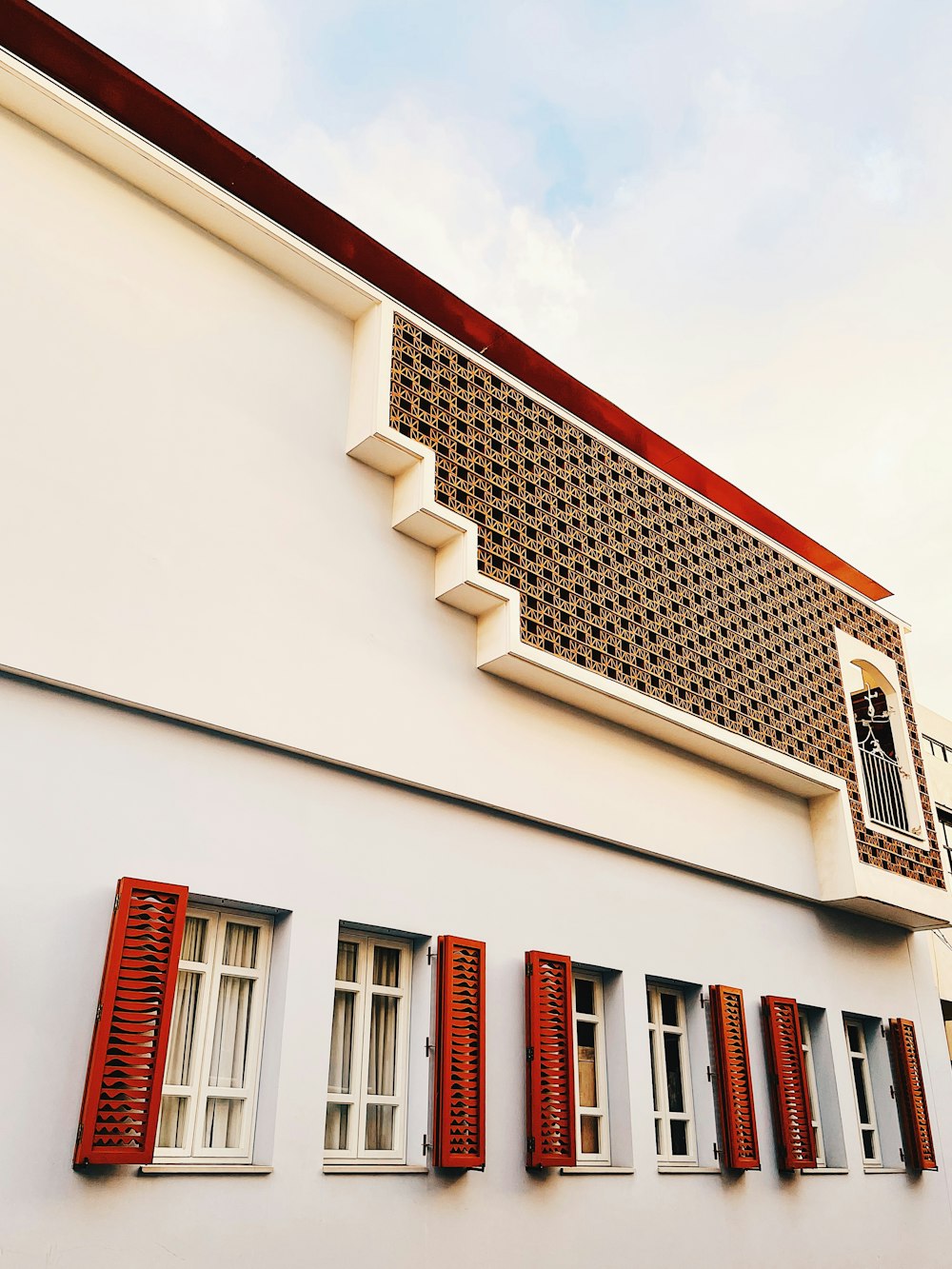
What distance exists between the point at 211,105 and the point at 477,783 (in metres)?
5.64

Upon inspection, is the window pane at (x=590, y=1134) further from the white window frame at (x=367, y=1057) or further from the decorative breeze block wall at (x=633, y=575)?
the decorative breeze block wall at (x=633, y=575)

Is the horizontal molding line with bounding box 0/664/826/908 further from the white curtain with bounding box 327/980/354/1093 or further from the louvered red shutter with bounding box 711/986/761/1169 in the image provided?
the white curtain with bounding box 327/980/354/1093

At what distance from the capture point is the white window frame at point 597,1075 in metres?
7.24

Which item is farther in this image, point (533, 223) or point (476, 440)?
point (533, 223)

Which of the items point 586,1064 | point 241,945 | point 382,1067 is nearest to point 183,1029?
point 241,945

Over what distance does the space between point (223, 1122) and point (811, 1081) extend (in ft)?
20.0

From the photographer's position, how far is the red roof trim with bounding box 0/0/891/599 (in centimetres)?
639

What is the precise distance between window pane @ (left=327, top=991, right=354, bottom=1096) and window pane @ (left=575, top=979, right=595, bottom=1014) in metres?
2.12

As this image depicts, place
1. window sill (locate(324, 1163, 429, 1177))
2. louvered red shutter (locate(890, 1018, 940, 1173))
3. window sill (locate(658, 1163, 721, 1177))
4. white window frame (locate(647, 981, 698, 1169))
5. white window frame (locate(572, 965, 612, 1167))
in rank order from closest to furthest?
window sill (locate(324, 1163, 429, 1177)), white window frame (locate(572, 965, 612, 1167)), window sill (locate(658, 1163, 721, 1177)), white window frame (locate(647, 981, 698, 1169)), louvered red shutter (locate(890, 1018, 940, 1173))

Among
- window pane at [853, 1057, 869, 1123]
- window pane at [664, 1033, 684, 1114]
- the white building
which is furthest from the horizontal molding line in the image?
window pane at [853, 1057, 869, 1123]

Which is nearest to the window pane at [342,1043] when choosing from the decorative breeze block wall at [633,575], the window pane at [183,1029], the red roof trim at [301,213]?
the window pane at [183,1029]

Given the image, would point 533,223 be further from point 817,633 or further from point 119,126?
point 119,126

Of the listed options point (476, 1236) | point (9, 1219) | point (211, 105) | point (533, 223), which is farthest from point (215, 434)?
point (533, 223)

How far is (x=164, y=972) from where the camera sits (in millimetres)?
5184
